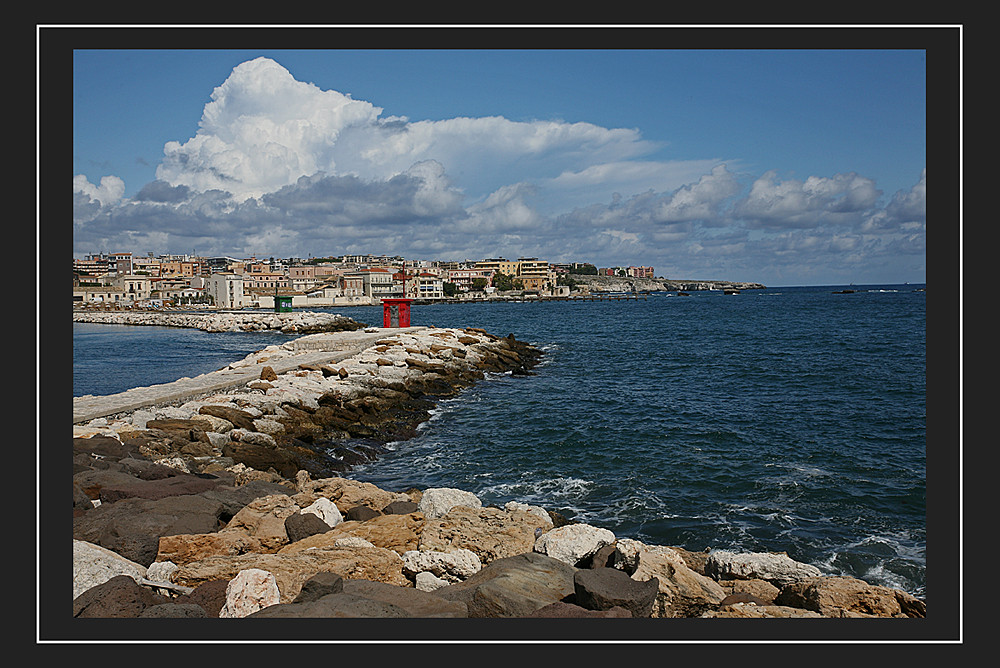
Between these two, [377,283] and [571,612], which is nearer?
[571,612]

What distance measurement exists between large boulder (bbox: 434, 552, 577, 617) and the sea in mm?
3415

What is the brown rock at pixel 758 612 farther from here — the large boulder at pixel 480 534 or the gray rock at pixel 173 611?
the gray rock at pixel 173 611

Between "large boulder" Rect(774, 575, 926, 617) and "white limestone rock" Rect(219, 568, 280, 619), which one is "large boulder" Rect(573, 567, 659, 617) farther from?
"white limestone rock" Rect(219, 568, 280, 619)

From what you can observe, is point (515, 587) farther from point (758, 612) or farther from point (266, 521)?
point (266, 521)

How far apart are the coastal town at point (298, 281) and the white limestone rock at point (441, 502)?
4824 cm

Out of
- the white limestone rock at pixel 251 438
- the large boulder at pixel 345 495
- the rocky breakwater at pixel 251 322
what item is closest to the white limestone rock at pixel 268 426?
the white limestone rock at pixel 251 438

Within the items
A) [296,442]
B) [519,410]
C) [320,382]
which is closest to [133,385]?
[320,382]

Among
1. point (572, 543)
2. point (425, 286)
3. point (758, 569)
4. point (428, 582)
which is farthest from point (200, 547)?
point (425, 286)

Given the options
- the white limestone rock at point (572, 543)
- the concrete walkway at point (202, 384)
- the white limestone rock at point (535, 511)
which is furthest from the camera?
the concrete walkway at point (202, 384)

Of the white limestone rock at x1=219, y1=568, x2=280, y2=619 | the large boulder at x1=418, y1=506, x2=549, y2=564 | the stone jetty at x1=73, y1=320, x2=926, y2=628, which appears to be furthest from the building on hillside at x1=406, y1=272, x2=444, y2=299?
the white limestone rock at x1=219, y1=568, x2=280, y2=619

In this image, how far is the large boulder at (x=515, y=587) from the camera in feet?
14.0

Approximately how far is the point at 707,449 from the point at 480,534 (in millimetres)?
7557

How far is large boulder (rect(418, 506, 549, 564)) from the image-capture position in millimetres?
5926

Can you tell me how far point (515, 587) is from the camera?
15.1 ft
